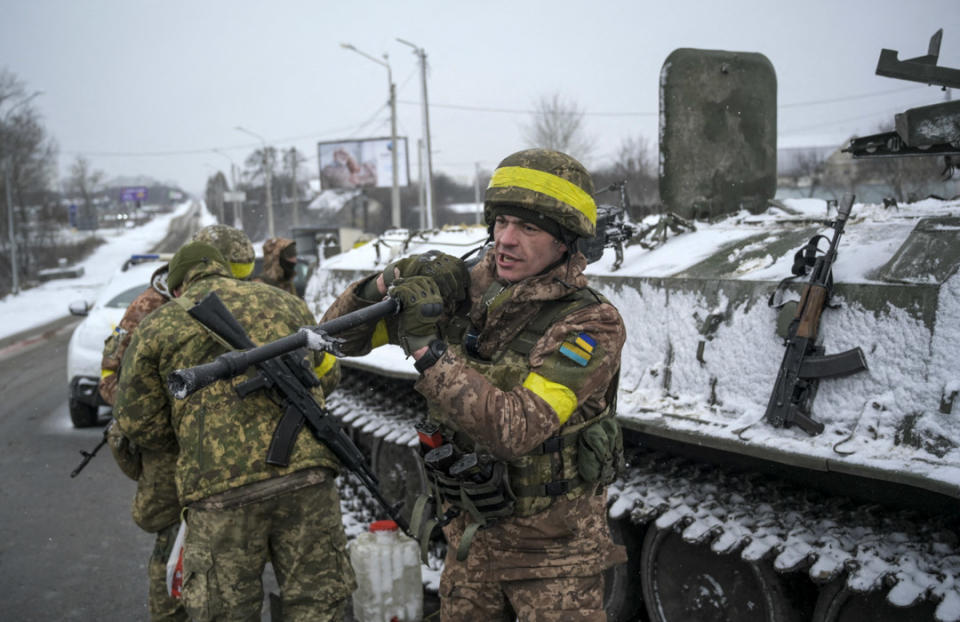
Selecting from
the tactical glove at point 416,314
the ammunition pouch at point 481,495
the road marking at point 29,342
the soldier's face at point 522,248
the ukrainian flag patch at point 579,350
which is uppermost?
the soldier's face at point 522,248

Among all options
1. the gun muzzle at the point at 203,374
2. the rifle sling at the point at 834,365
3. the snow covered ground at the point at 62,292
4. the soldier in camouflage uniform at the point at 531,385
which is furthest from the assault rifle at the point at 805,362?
the snow covered ground at the point at 62,292

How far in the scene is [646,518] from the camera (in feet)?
12.1

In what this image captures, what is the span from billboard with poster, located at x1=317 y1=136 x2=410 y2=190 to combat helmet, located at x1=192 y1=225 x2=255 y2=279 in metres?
36.3

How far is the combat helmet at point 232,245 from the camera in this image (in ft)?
13.3

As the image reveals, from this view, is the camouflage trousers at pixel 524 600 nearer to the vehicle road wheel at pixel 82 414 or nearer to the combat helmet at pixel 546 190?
the combat helmet at pixel 546 190

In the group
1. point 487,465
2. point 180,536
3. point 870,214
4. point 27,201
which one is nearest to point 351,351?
point 487,465

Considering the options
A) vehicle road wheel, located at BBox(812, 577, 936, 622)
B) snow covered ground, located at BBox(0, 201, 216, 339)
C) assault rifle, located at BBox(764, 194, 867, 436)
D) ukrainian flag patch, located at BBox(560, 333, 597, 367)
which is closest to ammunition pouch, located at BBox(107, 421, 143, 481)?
ukrainian flag patch, located at BBox(560, 333, 597, 367)

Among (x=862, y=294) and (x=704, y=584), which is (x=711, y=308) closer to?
(x=862, y=294)

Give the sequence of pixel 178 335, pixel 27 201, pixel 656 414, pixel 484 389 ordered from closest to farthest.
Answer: pixel 484 389, pixel 178 335, pixel 656 414, pixel 27 201

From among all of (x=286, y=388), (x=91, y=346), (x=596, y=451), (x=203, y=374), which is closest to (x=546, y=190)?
(x=596, y=451)

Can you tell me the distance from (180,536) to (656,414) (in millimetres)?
2053

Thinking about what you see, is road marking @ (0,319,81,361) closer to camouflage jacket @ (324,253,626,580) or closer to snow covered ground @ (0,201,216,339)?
snow covered ground @ (0,201,216,339)

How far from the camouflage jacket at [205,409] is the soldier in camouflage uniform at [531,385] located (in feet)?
2.39

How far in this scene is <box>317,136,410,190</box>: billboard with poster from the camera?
40.7 meters
